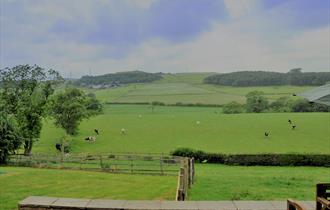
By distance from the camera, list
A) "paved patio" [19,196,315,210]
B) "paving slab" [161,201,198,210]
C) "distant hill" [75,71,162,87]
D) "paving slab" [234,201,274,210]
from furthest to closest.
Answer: "distant hill" [75,71,162,87] < "paving slab" [234,201,274,210] < "paving slab" [161,201,198,210] < "paved patio" [19,196,315,210]

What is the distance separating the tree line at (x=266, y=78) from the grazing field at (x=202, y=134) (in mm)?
34873

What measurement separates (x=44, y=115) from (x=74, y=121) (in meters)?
7.50

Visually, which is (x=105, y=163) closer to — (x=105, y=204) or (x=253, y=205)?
(x=253, y=205)

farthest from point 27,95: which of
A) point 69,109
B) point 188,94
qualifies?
point 188,94

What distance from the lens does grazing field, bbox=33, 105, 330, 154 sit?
43281mm

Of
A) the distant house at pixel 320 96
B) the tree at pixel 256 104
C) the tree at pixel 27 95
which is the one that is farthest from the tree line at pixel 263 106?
the distant house at pixel 320 96

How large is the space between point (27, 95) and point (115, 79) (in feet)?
303

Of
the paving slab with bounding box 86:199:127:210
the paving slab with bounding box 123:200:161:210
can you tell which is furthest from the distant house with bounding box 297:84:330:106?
the paving slab with bounding box 86:199:127:210

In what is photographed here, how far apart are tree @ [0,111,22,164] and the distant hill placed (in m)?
95.7

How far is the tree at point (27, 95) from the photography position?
38.5m

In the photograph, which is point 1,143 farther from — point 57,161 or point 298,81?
point 298,81

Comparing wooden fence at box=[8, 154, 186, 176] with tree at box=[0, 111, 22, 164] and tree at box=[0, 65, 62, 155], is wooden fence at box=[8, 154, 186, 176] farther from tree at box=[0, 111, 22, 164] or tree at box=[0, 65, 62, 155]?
tree at box=[0, 65, 62, 155]

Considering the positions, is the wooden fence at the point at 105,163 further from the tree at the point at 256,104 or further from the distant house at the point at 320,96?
the tree at the point at 256,104

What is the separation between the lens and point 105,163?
28.7 m
